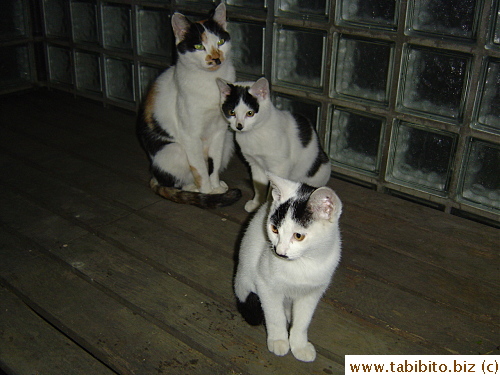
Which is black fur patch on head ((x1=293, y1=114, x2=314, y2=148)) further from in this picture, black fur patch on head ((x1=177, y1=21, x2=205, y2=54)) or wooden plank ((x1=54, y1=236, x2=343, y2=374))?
wooden plank ((x1=54, y1=236, x2=343, y2=374))

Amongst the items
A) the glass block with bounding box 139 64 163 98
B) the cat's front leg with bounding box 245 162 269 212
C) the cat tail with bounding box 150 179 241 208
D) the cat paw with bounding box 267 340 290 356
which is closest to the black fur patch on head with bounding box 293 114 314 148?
the cat's front leg with bounding box 245 162 269 212

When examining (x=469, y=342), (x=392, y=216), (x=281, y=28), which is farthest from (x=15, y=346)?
(x=281, y=28)

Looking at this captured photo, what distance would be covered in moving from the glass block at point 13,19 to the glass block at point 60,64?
30 centimetres

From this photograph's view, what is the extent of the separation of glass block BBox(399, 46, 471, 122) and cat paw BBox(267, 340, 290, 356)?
176 centimetres

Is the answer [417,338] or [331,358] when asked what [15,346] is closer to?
[331,358]

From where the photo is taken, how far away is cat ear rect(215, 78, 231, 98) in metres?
2.88

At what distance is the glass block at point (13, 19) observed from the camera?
480cm

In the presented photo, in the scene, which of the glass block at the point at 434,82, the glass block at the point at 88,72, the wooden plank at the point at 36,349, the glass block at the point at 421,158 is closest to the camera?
the wooden plank at the point at 36,349

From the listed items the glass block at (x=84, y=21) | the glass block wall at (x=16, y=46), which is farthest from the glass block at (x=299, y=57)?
the glass block wall at (x=16, y=46)

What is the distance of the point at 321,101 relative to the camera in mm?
3537

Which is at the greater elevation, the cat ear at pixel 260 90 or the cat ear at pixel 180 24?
the cat ear at pixel 180 24

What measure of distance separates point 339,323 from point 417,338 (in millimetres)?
347

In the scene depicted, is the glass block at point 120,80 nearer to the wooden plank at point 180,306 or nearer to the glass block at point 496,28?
the wooden plank at point 180,306

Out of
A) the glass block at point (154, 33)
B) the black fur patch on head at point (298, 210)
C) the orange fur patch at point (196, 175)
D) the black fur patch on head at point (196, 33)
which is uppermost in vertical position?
the black fur patch on head at point (196, 33)
